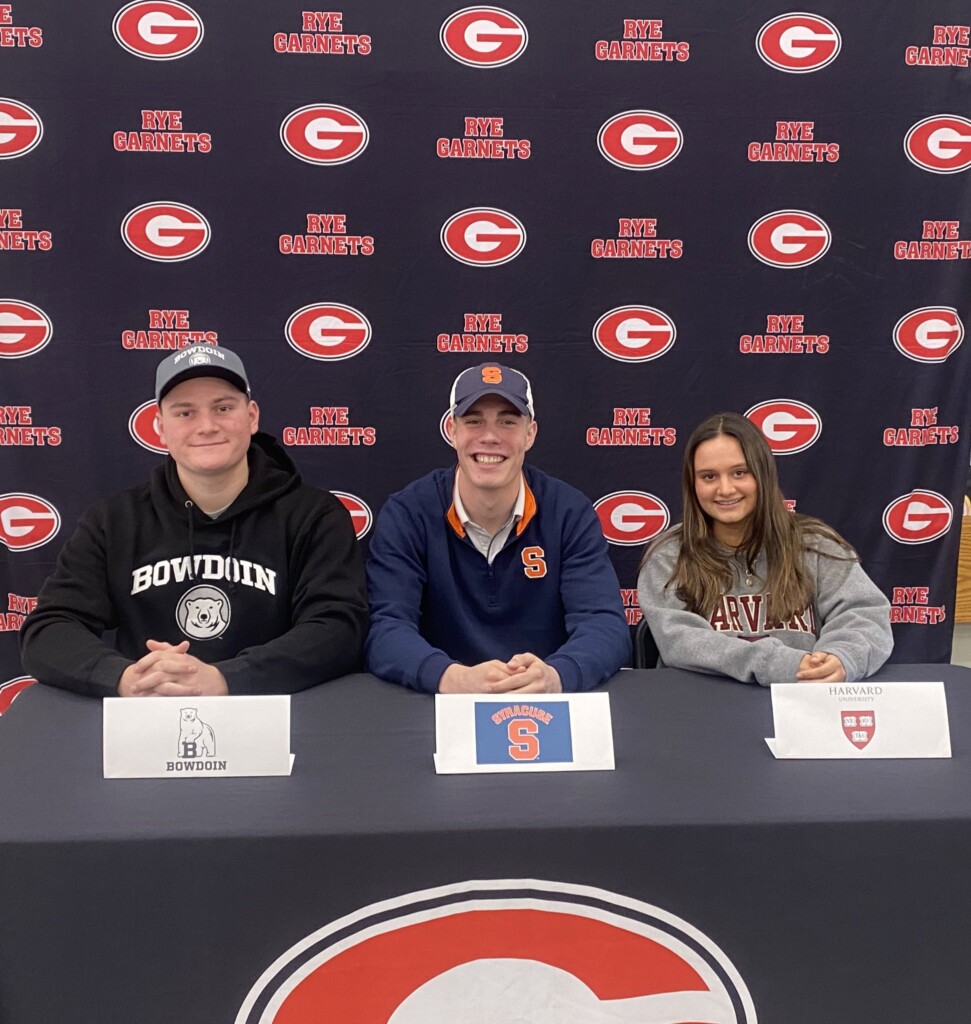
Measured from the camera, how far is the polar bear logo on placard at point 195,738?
1.13 m

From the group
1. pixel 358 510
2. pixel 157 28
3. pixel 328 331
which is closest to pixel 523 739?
pixel 358 510

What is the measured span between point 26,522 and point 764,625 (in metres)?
1.76

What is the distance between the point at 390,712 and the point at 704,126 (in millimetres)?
1657

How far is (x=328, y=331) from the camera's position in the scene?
222 centimetres

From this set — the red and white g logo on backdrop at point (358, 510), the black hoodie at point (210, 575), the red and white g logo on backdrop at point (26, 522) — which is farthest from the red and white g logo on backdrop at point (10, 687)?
the red and white g logo on backdrop at point (358, 510)

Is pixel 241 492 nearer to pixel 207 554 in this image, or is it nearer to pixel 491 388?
pixel 207 554

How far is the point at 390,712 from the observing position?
1.36m

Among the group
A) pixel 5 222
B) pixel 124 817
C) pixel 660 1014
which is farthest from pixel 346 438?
pixel 660 1014

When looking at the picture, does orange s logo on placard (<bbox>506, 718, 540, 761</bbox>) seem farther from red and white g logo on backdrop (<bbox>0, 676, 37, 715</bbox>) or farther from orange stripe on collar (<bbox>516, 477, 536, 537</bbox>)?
red and white g logo on backdrop (<bbox>0, 676, 37, 715</bbox>)

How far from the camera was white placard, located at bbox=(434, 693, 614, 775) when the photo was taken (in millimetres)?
1161

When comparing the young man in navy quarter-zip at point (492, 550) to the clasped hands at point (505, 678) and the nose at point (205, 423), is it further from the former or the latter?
the nose at point (205, 423)

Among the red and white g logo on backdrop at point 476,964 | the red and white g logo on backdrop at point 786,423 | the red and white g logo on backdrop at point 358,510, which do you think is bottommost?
the red and white g logo on backdrop at point 476,964

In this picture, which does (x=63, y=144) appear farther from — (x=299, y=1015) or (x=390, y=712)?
(x=299, y=1015)

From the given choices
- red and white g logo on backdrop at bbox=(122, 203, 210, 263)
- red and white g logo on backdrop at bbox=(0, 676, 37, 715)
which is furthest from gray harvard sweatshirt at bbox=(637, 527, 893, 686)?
red and white g logo on backdrop at bbox=(0, 676, 37, 715)
